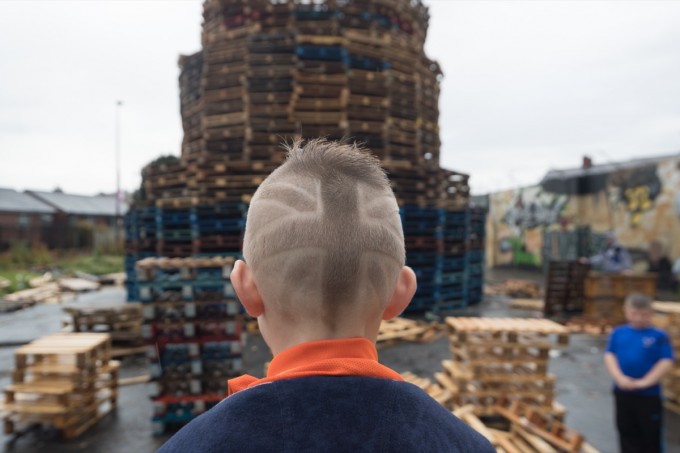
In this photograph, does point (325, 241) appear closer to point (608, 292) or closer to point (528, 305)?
point (608, 292)

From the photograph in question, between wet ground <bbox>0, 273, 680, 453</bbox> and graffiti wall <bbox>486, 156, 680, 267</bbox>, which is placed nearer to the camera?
wet ground <bbox>0, 273, 680, 453</bbox>

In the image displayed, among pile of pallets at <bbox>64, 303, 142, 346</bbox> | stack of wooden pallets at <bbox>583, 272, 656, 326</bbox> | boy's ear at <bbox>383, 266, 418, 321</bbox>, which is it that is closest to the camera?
boy's ear at <bbox>383, 266, 418, 321</bbox>

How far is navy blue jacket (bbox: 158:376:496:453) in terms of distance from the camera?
3.13 feet

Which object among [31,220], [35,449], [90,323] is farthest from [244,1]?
[31,220]

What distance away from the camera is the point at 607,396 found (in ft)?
23.2

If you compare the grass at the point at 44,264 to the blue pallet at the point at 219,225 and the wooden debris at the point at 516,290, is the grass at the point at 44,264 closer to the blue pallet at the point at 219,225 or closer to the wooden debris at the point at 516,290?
the blue pallet at the point at 219,225

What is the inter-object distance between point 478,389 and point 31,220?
44.5 metres

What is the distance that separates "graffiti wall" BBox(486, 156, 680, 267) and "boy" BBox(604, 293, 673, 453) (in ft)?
48.6

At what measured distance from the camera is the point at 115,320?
9688 mm

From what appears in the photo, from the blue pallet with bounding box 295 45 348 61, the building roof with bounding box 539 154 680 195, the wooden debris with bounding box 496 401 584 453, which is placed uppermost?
the blue pallet with bounding box 295 45 348 61

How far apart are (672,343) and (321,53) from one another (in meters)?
11.9

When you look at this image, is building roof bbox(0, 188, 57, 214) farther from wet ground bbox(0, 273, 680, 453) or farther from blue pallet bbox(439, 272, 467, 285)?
blue pallet bbox(439, 272, 467, 285)

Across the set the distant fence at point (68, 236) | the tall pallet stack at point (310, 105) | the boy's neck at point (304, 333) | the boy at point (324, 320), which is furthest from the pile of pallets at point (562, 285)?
the distant fence at point (68, 236)

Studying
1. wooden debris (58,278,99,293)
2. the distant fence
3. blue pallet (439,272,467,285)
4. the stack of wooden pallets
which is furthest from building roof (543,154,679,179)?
the distant fence
